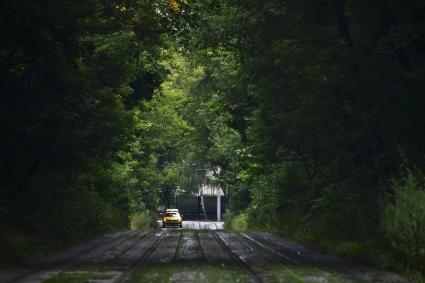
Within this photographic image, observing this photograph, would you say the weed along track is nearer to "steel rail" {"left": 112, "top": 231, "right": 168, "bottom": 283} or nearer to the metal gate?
"steel rail" {"left": 112, "top": 231, "right": 168, "bottom": 283}

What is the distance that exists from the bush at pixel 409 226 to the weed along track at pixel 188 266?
70cm

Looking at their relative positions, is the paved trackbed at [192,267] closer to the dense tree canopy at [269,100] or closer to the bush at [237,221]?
the dense tree canopy at [269,100]

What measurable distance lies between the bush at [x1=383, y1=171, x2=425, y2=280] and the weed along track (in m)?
0.70

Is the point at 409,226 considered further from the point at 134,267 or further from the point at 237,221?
the point at 237,221

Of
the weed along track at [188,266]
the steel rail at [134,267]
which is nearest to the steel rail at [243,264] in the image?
the weed along track at [188,266]

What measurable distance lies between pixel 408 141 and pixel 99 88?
35.2 feet

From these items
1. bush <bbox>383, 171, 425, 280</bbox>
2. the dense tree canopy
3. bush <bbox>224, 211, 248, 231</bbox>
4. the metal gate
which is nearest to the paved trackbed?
bush <bbox>383, 171, 425, 280</bbox>

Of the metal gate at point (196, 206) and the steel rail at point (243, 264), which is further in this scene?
the metal gate at point (196, 206)

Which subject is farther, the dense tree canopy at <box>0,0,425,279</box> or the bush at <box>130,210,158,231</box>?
the bush at <box>130,210,158,231</box>

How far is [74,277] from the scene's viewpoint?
55.5ft

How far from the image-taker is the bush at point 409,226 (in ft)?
56.4

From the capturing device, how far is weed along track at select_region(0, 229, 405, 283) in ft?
54.8

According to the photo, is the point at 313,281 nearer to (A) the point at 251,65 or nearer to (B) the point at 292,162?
(A) the point at 251,65

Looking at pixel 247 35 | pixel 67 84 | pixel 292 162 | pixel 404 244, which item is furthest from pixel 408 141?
pixel 292 162
